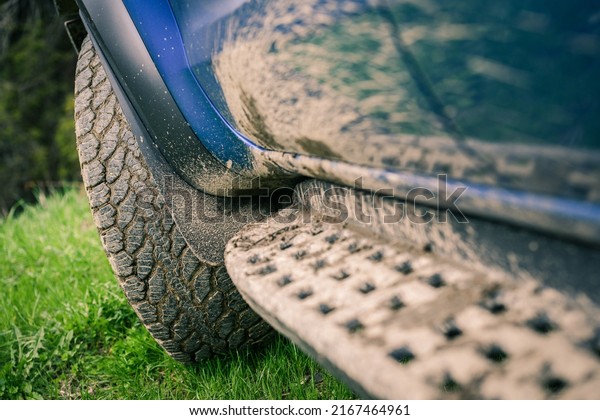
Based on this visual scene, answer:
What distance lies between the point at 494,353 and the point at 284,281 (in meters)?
0.37

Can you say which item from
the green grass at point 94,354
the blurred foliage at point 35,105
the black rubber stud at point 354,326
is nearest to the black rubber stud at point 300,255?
the black rubber stud at point 354,326

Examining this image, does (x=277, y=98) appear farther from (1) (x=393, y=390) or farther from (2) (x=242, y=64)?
(1) (x=393, y=390)

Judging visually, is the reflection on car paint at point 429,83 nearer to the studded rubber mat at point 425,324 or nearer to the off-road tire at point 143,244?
the studded rubber mat at point 425,324

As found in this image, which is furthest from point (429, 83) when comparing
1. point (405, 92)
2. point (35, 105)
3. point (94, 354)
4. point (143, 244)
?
point (35, 105)

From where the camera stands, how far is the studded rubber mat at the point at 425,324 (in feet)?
1.90

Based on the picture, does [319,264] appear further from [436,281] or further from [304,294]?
[436,281]

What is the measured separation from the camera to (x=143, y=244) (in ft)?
4.22

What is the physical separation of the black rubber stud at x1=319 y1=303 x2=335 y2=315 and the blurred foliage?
664 cm

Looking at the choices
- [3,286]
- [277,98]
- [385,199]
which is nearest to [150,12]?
[277,98]

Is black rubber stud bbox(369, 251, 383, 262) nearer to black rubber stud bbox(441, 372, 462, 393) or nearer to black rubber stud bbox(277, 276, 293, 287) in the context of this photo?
black rubber stud bbox(277, 276, 293, 287)

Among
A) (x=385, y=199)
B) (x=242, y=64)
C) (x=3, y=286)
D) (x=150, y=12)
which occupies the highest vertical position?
(x=150, y=12)

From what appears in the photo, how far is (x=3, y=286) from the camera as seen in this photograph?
7.81ft

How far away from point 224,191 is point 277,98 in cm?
42

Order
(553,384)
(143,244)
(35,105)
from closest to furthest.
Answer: (553,384)
(143,244)
(35,105)
